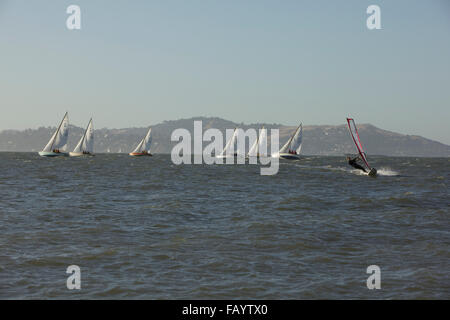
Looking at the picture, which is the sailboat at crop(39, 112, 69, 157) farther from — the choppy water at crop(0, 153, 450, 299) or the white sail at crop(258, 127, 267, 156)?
the choppy water at crop(0, 153, 450, 299)

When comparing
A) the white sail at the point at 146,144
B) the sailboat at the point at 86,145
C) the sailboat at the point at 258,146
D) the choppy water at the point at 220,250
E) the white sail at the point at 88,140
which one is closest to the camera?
the choppy water at the point at 220,250

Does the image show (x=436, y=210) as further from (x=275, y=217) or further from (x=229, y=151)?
(x=229, y=151)

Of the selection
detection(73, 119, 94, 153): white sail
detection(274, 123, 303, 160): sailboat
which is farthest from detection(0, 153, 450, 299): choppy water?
detection(73, 119, 94, 153): white sail

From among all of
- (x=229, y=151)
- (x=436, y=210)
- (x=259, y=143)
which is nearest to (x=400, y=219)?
(x=436, y=210)

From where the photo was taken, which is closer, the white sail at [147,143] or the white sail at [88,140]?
the white sail at [88,140]

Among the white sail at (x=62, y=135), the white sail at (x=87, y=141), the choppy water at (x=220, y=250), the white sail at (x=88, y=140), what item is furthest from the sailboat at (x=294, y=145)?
the choppy water at (x=220, y=250)

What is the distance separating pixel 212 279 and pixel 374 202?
23159 mm

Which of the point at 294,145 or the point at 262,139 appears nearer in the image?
the point at 294,145

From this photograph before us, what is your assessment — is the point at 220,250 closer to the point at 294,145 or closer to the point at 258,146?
the point at 294,145

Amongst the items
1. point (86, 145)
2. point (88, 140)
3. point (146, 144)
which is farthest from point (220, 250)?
point (146, 144)

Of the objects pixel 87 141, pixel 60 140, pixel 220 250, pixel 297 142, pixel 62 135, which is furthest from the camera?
pixel 87 141

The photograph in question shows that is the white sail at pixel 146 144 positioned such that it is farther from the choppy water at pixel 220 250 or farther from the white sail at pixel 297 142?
the choppy water at pixel 220 250

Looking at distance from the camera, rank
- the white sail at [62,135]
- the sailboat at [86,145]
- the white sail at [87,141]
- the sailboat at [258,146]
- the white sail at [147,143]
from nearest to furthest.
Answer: the white sail at [62,135] < the white sail at [87,141] < the sailboat at [86,145] < the sailboat at [258,146] < the white sail at [147,143]

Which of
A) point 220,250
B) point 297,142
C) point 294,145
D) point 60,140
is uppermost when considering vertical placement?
point 60,140
